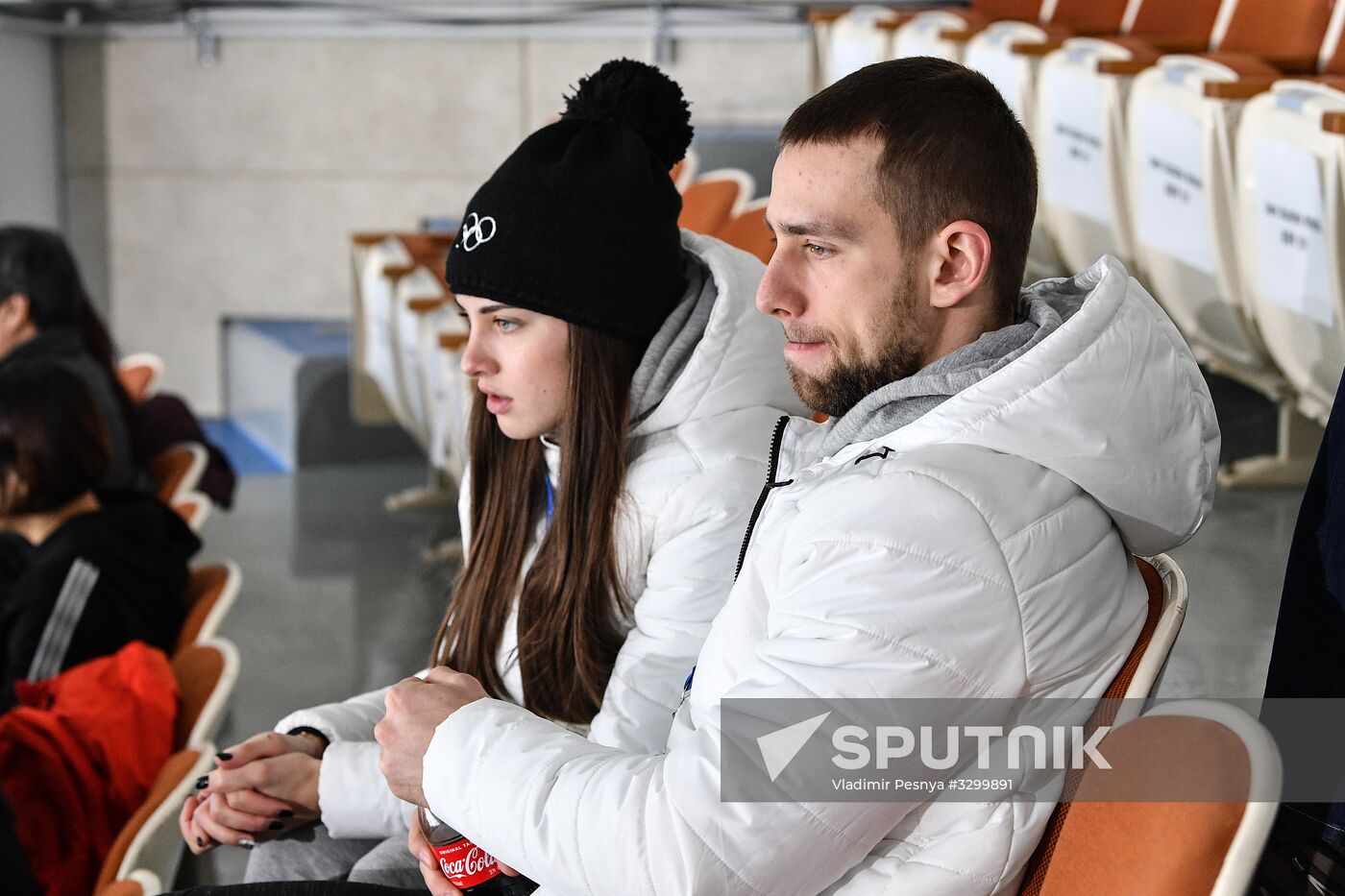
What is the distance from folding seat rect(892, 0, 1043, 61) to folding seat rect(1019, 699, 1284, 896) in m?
2.90

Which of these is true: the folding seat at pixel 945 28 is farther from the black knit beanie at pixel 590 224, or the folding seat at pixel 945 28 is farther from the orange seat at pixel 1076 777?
the orange seat at pixel 1076 777

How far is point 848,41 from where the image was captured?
4.39 meters

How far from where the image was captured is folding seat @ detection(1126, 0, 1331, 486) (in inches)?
97.2

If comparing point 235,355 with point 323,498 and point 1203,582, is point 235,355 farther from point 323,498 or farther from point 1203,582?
point 1203,582

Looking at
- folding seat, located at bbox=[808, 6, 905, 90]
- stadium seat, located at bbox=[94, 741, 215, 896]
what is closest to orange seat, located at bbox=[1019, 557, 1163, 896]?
stadium seat, located at bbox=[94, 741, 215, 896]

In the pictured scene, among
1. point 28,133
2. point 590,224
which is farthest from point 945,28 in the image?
point 28,133

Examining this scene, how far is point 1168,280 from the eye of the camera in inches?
107

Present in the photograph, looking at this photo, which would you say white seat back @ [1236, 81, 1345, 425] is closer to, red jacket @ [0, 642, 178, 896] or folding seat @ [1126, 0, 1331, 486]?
folding seat @ [1126, 0, 1331, 486]

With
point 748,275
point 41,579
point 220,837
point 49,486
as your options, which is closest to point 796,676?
point 748,275

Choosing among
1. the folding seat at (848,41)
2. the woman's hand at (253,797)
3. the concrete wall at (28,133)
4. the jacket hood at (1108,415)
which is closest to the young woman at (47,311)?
the woman's hand at (253,797)

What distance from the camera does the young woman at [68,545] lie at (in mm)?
2250

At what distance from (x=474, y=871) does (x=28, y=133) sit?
6.05m

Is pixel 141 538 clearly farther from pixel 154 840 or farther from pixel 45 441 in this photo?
pixel 154 840

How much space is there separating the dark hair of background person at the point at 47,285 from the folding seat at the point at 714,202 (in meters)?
1.33
